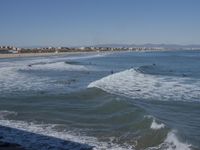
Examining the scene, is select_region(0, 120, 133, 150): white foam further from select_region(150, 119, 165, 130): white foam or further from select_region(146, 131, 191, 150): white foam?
select_region(150, 119, 165, 130): white foam

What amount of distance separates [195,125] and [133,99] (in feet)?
22.4

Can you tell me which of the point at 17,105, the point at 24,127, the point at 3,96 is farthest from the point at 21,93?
the point at 24,127

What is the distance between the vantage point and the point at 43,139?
13.6m

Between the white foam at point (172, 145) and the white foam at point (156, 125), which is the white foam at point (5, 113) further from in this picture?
the white foam at point (172, 145)

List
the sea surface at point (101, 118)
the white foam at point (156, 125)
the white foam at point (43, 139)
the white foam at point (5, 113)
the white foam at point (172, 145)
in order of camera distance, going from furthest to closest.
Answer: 1. the white foam at point (5, 113)
2. the white foam at point (156, 125)
3. the sea surface at point (101, 118)
4. the white foam at point (43, 139)
5. the white foam at point (172, 145)

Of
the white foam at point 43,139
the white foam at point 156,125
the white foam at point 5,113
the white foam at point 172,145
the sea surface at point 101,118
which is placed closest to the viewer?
the white foam at point 172,145

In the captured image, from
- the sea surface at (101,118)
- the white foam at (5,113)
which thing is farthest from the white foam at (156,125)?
the white foam at (5,113)

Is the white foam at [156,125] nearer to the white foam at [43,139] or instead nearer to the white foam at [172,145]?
the white foam at [172,145]

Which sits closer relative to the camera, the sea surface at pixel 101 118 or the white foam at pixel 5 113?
the sea surface at pixel 101 118

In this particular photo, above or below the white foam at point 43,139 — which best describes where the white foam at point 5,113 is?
below

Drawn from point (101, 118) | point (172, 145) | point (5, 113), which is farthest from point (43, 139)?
point (5, 113)

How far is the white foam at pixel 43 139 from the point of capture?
1276 centimetres

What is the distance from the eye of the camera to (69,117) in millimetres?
17641

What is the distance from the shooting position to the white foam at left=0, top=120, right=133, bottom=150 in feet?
41.9
